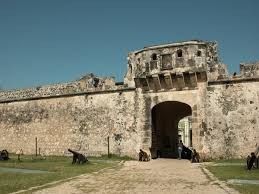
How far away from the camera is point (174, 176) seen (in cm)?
1095

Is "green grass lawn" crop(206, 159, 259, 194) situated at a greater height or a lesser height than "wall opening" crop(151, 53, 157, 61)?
lesser

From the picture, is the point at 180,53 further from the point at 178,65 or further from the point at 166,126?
the point at 166,126

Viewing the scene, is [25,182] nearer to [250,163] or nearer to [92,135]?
[250,163]

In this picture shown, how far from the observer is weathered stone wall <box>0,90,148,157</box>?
57.7 ft

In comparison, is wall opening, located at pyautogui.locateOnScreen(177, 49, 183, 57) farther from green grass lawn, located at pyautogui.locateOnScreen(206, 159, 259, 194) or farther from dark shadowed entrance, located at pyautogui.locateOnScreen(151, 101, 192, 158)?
green grass lawn, located at pyautogui.locateOnScreen(206, 159, 259, 194)

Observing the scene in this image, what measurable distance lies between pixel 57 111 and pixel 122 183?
36.4 feet

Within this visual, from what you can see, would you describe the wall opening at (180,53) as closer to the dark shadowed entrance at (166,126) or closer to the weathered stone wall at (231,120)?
the weathered stone wall at (231,120)

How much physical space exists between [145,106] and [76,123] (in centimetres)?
387

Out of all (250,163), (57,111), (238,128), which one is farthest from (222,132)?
(57,111)

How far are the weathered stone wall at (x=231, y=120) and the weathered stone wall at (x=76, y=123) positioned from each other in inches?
125

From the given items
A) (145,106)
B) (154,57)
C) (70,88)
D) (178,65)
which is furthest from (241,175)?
(70,88)

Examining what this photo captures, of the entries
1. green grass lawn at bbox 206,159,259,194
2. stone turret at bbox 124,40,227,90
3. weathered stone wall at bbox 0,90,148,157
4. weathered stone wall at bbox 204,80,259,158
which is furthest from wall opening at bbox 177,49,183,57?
green grass lawn at bbox 206,159,259,194

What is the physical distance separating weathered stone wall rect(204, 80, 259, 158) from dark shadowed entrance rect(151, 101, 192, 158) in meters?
2.77

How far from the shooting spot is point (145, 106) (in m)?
17.3
